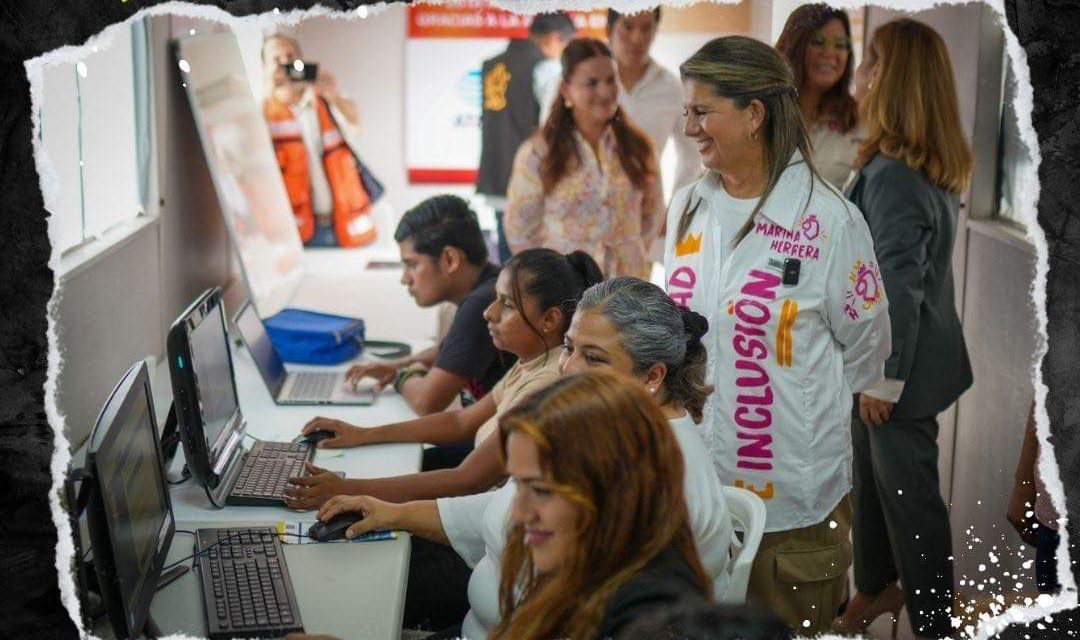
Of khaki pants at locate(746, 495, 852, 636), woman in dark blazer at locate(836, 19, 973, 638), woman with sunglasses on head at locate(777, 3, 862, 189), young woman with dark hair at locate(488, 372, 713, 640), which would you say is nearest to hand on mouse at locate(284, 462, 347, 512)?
khaki pants at locate(746, 495, 852, 636)

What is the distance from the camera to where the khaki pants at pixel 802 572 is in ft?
7.29

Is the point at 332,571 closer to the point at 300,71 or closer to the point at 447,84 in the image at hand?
the point at 300,71

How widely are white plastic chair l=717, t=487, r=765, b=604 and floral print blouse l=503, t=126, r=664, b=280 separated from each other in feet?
5.95

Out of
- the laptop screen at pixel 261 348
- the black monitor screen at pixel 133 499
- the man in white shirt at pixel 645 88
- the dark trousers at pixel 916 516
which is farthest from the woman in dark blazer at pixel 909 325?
the black monitor screen at pixel 133 499

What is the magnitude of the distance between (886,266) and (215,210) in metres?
2.25

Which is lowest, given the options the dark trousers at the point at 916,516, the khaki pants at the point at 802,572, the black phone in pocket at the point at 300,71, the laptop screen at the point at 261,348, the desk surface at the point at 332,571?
the dark trousers at the point at 916,516

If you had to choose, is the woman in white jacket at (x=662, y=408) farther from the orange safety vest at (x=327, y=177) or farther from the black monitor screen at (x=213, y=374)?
the orange safety vest at (x=327, y=177)

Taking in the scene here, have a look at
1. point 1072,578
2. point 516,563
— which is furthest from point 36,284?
point 1072,578

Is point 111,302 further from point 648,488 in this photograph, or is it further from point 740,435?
point 648,488

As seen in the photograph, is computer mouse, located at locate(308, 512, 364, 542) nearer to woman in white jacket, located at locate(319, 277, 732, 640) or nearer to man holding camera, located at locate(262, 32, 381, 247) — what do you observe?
woman in white jacket, located at locate(319, 277, 732, 640)

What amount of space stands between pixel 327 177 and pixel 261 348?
275cm

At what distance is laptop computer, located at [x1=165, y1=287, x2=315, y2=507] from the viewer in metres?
2.16

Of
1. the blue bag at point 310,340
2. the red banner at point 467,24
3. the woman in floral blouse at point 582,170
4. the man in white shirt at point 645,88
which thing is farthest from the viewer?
the red banner at point 467,24

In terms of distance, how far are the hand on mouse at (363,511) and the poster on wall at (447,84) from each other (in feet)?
14.9
